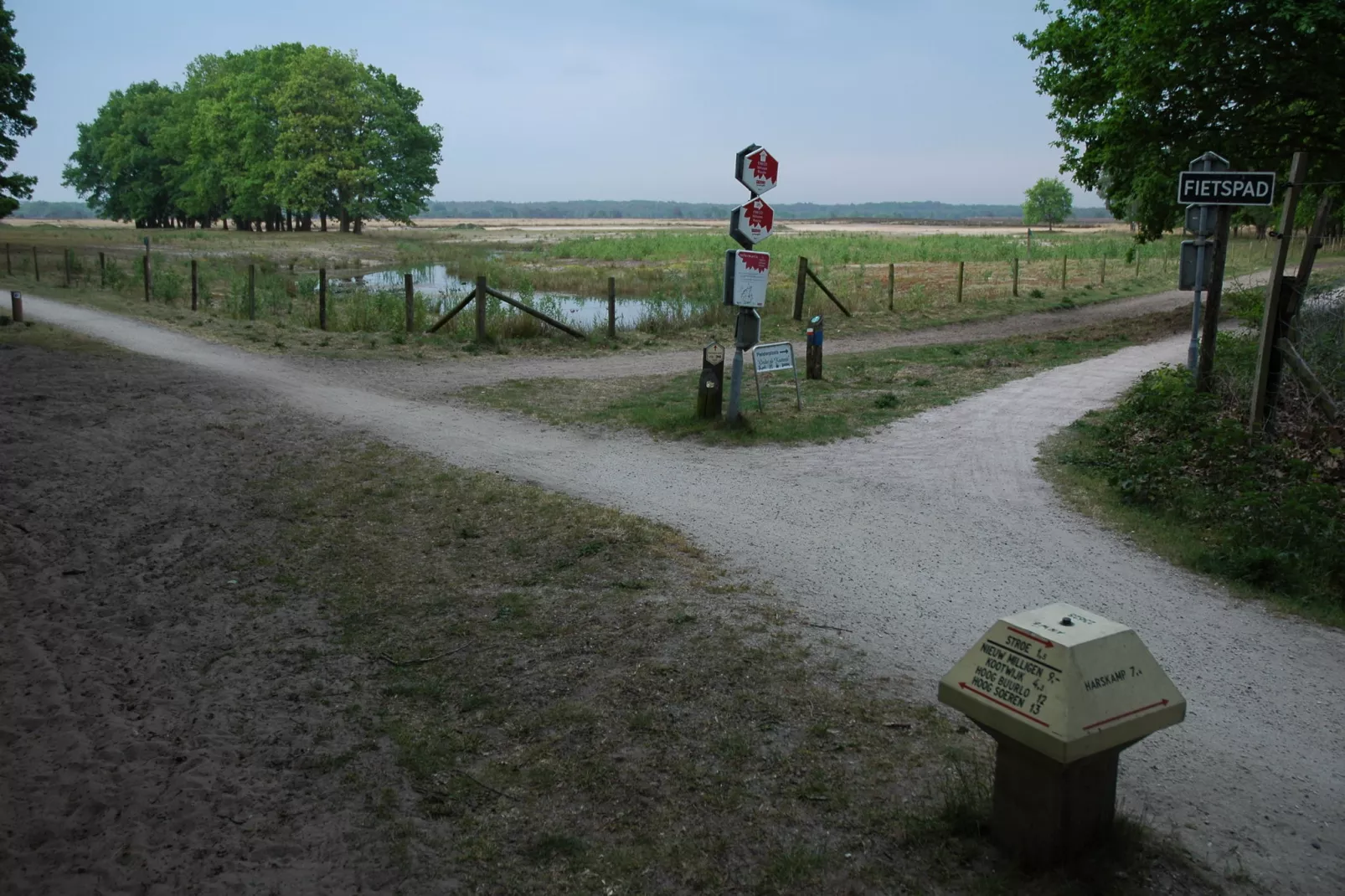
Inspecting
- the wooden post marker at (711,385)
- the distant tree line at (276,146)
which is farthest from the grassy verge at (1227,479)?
the distant tree line at (276,146)

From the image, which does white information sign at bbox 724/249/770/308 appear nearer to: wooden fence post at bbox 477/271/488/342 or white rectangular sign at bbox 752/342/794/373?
white rectangular sign at bbox 752/342/794/373

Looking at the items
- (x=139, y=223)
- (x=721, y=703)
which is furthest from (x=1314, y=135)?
(x=139, y=223)

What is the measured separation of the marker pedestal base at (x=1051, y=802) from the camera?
10.7 ft

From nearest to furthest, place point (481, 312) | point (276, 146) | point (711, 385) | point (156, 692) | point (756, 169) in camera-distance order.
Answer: point (156, 692), point (756, 169), point (711, 385), point (481, 312), point (276, 146)

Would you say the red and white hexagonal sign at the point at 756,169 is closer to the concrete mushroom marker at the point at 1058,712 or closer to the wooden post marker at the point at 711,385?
the wooden post marker at the point at 711,385

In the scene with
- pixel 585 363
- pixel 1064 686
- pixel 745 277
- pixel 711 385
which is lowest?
pixel 585 363

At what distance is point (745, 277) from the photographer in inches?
410

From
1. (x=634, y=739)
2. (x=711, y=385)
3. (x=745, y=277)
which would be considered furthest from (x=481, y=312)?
(x=634, y=739)

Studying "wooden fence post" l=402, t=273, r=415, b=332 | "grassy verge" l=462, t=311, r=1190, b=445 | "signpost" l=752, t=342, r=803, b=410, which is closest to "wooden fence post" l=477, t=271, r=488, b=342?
"wooden fence post" l=402, t=273, r=415, b=332

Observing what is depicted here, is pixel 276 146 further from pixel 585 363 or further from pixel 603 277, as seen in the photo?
pixel 585 363

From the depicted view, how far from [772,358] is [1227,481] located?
5.05 meters

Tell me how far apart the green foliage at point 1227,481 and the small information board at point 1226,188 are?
5.42ft

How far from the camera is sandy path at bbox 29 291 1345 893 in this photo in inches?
160

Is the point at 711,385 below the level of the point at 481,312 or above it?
below
